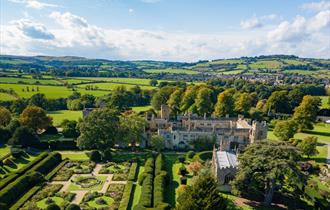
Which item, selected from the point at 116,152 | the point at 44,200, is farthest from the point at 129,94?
the point at 44,200

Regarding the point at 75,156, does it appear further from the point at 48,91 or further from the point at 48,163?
the point at 48,91

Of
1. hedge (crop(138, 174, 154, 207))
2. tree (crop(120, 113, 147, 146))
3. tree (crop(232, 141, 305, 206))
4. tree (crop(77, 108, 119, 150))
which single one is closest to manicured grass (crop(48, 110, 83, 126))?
tree (crop(77, 108, 119, 150))

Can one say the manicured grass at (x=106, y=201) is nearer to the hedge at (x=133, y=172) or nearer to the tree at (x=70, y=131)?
the hedge at (x=133, y=172)

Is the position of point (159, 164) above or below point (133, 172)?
above

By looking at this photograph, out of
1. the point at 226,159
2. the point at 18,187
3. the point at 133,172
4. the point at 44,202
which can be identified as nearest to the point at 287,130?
the point at 226,159

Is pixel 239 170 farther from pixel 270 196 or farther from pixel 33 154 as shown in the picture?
pixel 33 154

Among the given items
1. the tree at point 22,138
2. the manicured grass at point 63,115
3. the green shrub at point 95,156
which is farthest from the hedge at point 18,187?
the manicured grass at point 63,115
